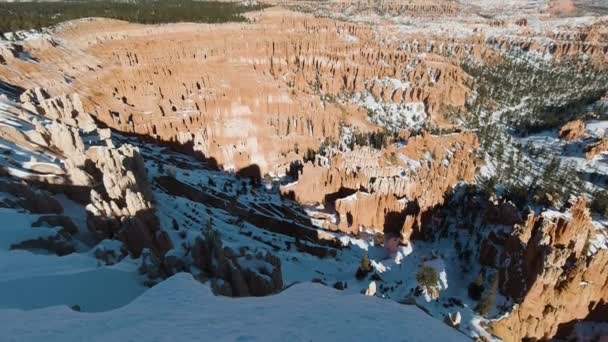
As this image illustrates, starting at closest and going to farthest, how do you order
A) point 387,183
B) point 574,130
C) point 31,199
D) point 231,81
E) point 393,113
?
point 31,199 → point 387,183 → point 231,81 → point 574,130 → point 393,113

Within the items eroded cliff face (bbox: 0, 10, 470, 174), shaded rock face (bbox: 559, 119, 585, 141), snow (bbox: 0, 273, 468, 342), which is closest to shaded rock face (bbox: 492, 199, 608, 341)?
snow (bbox: 0, 273, 468, 342)

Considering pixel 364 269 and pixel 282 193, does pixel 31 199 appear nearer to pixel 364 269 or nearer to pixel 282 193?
pixel 364 269

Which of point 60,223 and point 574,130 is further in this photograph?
point 574,130

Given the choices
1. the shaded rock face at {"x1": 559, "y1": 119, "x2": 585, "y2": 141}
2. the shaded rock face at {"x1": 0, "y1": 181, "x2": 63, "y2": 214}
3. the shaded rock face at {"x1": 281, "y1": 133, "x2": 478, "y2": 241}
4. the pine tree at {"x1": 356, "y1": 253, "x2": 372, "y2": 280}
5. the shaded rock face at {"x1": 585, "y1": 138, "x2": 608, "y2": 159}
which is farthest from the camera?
the shaded rock face at {"x1": 559, "y1": 119, "x2": 585, "y2": 141}

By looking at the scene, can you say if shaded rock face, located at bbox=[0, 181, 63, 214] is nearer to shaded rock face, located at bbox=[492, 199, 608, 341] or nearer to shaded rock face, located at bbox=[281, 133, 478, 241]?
shaded rock face, located at bbox=[281, 133, 478, 241]

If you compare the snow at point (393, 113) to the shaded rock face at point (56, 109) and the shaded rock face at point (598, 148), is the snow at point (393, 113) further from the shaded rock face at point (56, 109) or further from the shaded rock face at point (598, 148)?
the shaded rock face at point (56, 109)

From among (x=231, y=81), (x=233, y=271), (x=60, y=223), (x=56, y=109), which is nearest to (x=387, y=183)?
(x=233, y=271)
